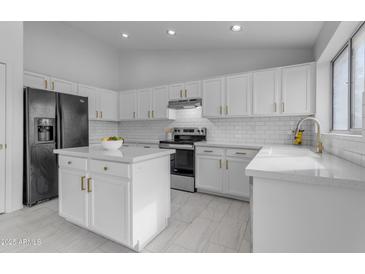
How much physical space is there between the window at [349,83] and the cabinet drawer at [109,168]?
2.32 m

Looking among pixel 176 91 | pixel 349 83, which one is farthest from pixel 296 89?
pixel 176 91

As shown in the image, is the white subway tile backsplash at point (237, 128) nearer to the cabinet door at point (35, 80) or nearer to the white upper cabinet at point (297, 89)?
the white upper cabinet at point (297, 89)

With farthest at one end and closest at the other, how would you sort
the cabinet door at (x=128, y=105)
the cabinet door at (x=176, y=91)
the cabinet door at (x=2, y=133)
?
1. the cabinet door at (x=128, y=105)
2. the cabinet door at (x=176, y=91)
3. the cabinet door at (x=2, y=133)

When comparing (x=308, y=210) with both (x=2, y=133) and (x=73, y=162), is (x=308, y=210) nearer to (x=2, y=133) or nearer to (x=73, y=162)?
(x=73, y=162)

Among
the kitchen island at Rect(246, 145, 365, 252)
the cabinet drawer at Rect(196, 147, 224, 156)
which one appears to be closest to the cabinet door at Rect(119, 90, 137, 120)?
the cabinet drawer at Rect(196, 147, 224, 156)

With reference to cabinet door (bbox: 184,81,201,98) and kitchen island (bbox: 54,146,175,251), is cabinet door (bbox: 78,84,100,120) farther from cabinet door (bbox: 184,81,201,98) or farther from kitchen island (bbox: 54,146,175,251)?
kitchen island (bbox: 54,146,175,251)

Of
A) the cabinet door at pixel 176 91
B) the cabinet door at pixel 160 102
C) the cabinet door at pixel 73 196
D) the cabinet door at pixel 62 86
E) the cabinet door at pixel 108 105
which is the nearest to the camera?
the cabinet door at pixel 73 196

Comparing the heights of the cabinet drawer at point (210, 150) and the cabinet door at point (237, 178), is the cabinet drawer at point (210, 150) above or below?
above

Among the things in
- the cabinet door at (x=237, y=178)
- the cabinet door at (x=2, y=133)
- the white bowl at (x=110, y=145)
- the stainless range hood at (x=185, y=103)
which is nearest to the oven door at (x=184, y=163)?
the cabinet door at (x=237, y=178)

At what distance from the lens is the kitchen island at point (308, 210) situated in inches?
36.3

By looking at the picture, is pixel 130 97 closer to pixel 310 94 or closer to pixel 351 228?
pixel 310 94

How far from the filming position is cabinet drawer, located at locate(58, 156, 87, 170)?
1830mm

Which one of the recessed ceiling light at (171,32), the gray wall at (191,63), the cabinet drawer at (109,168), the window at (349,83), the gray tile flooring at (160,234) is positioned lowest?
the gray tile flooring at (160,234)
